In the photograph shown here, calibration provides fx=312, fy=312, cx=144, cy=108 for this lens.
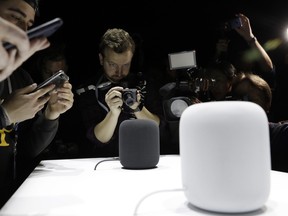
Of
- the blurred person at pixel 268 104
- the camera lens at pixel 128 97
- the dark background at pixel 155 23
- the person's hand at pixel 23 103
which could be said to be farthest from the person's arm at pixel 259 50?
the person's hand at pixel 23 103

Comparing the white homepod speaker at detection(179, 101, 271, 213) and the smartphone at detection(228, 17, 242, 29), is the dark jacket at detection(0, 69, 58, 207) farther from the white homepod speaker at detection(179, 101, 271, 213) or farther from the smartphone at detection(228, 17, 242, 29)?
the smartphone at detection(228, 17, 242, 29)

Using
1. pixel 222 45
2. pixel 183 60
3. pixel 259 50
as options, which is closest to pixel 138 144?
pixel 183 60

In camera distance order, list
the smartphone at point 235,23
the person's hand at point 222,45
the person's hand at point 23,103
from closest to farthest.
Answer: the person's hand at point 23,103 < the smartphone at point 235,23 < the person's hand at point 222,45

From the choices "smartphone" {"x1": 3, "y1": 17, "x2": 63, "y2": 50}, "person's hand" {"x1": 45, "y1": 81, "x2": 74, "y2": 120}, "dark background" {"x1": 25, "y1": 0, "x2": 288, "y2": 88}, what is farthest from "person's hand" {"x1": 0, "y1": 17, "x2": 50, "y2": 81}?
"dark background" {"x1": 25, "y1": 0, "x2": 288, "y2": 88}

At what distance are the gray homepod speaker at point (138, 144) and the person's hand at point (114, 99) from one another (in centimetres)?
38

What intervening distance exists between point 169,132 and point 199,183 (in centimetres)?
98

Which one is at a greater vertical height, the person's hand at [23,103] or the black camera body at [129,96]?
the person's hand at [23,103]

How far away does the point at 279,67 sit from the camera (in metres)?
2.28

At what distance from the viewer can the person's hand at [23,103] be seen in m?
0.85

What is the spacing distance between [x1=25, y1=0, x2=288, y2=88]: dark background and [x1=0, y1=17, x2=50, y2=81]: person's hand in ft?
6.12

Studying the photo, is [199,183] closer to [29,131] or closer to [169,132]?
[29,131]

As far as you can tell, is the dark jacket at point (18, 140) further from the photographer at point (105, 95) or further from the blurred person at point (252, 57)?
the blurred person at point (252, 57)

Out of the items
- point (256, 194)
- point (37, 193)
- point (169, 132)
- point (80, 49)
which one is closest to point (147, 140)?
point (37, 193)

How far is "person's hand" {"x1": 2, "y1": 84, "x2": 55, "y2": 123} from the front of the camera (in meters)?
0.85
